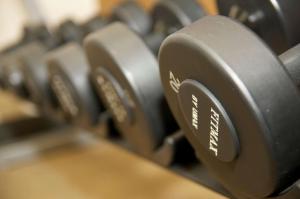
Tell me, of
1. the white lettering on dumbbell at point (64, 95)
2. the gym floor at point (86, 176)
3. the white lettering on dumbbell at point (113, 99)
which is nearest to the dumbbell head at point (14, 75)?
the gym floor at point (86, 176)

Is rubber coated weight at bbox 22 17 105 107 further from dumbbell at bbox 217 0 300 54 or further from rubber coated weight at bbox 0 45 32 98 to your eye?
dumbbell at bbox 217 0 300 54

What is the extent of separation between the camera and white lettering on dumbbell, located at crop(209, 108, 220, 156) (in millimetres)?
444

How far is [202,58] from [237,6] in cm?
20

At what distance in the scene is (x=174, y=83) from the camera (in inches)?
19.7

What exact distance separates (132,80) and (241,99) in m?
0.22

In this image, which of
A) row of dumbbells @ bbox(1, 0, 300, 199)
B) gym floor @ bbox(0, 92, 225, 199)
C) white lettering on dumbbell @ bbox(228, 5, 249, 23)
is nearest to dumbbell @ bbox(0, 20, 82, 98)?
gym floor @ bbox(0, 92, 225, 199)

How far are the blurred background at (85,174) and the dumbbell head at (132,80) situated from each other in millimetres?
397

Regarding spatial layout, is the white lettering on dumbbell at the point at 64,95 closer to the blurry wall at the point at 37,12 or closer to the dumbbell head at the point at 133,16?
the dumbbell head at the point at 133,16

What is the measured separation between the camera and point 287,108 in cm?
42

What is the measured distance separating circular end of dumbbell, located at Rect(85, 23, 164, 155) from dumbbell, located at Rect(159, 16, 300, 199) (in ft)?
0.42

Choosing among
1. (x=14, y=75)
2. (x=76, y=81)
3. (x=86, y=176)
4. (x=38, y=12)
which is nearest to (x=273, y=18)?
(x=76, y=81)

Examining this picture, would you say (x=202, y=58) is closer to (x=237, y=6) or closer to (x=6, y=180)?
(x=237, y=6)

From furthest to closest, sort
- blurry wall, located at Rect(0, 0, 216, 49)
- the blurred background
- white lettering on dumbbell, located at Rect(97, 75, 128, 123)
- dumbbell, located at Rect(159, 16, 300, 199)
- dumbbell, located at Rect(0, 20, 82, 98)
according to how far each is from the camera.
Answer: blurry wall, located at Rect(0, 0, 216, 49) → the blurred background → dumbbell, located at Rect(0, 20, 82, 98) → white lettering on dumbbell, located at Rect(97, 75, 128, 123) → dumbbell, located at Rect(159, 16, 300, 199)

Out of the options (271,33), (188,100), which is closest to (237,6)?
(271,33)
